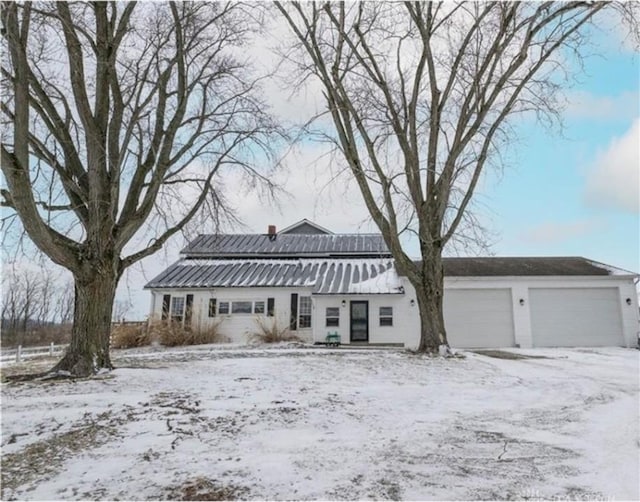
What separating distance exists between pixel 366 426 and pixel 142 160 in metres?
7.05

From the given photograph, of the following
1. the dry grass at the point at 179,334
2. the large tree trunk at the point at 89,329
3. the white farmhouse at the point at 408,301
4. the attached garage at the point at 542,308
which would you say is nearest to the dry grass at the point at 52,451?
the large tree trunk at the point at 89,329

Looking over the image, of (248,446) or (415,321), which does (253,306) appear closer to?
(415,321)

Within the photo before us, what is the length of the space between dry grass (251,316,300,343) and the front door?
2474 millimetres

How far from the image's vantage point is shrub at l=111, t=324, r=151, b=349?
16.4 meters

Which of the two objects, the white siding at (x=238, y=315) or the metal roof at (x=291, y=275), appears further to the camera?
the white siding at (x=238, y=315)

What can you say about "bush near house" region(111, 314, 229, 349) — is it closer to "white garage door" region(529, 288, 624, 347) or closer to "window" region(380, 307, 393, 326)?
"window" region(380, 307, 393, 326)

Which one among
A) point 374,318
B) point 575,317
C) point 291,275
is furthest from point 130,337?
point 575,317

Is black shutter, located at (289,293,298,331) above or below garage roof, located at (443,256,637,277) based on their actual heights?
below

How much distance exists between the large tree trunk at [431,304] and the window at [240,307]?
10181mm

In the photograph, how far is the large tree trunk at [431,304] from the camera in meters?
10.3

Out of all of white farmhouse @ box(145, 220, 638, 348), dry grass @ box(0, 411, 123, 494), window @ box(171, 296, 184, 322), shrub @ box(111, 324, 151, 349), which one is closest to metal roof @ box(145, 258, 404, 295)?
white farmhouse @ box(145, 220, 638, 348)

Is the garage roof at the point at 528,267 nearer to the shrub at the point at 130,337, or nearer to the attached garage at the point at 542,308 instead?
the attached garage at the point at 542,308

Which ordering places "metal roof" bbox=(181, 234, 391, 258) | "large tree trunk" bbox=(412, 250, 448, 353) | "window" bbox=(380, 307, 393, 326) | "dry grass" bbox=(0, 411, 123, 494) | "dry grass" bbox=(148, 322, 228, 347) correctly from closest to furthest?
1. "dry grass" bbox=(0, 411, 123, 494)
2. "large tree trunk" bbox=(412, 250, 448, 353)
3. "dry grass" bbox=(148, 322, 228, 347)
4. "window" bbox=(380, 307, 393, 326)
5. "metal roof" bbox=(181, 234, 391, 258)

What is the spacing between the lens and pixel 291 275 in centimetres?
1977
